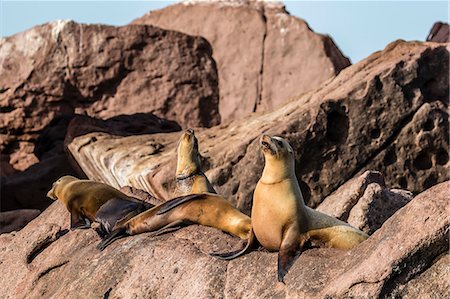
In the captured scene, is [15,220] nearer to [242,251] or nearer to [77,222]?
[77,222]

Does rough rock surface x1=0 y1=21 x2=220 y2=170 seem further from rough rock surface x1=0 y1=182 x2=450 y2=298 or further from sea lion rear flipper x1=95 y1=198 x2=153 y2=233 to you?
sea lion rear flipper x1=95 y1=198 x2=153 y2=233

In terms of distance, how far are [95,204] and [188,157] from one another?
90cm

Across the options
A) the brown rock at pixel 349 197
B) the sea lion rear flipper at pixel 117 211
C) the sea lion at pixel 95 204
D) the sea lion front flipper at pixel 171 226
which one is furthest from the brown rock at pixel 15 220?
the sea lion front flipper at pixel 171 226

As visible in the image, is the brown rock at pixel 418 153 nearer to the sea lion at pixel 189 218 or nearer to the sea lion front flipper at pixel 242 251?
the sea lion at pixel 189 218

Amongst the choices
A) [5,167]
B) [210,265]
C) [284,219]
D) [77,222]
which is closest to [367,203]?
[77,222]

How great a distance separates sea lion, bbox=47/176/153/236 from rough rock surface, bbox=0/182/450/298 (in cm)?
13

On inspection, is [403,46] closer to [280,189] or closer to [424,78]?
[424,78]

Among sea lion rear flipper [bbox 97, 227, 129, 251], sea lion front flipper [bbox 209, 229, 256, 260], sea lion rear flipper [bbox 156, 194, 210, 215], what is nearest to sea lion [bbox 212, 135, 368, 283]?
sea lion front flipper [bbox 209, 229, 256, 260]

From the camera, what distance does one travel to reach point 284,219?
6020 mm

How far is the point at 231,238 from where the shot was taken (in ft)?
21.4

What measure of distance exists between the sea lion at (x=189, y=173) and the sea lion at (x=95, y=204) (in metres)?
0.49

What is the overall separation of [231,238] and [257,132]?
459 cm

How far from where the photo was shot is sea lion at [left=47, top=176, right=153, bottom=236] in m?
7.49

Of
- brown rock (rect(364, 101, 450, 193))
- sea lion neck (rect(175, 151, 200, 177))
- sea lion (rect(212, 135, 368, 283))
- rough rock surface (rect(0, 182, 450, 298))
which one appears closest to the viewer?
rough rock surface (rect(0, 182, 450, 298))
